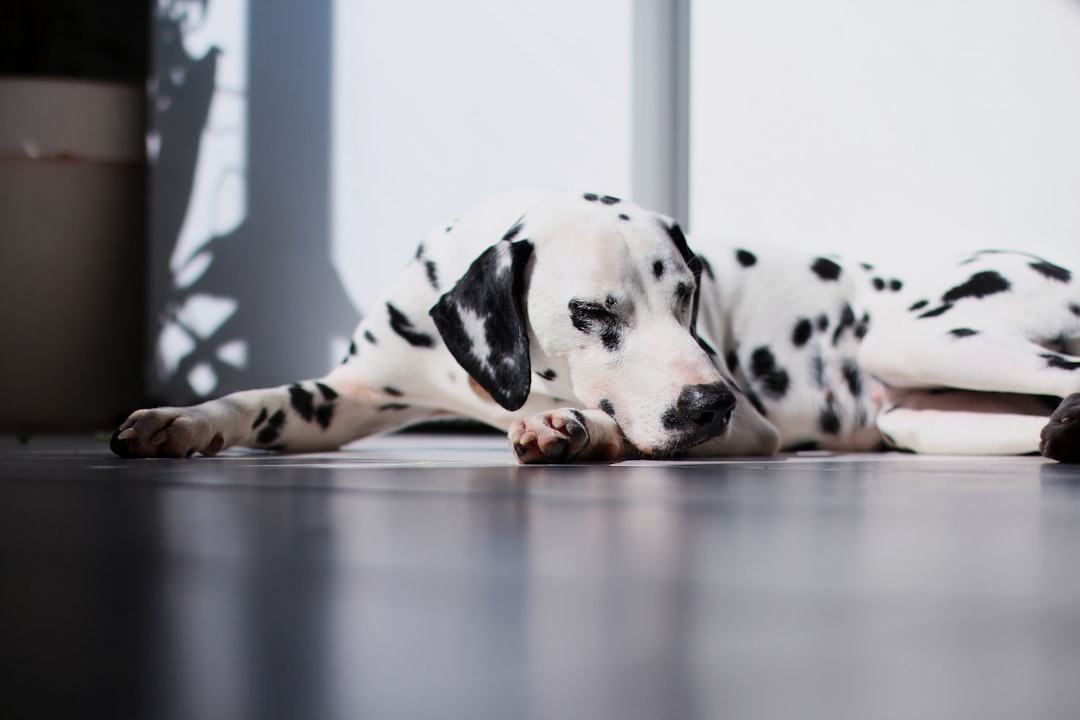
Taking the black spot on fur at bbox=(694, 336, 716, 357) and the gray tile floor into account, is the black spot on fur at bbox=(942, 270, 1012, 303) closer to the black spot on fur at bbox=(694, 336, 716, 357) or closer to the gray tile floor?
the black spot on fur at bbox=(694, 336, 716, 357)

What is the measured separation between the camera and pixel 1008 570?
2.64ft

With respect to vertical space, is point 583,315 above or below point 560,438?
above

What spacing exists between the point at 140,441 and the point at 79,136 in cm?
360

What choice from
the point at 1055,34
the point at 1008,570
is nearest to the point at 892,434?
the point at 1055,34

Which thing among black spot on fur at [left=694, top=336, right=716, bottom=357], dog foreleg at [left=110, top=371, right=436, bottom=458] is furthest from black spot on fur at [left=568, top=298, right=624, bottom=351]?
dog foreleg at [left=110, top=371, right=436, bottom=458]

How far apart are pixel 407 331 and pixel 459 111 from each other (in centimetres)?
182

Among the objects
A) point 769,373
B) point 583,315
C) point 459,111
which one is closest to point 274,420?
point 583,315

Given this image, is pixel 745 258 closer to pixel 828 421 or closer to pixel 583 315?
pixel 828 421

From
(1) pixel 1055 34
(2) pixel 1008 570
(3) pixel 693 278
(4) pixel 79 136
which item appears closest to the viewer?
(2) pixel 1008 570

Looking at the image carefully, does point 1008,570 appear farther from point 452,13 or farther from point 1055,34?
point 452,13

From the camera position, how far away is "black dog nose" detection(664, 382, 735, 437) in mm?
1987

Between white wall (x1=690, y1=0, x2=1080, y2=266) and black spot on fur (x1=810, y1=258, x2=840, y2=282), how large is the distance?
0.57 metres

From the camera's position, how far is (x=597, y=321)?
2.17 meters

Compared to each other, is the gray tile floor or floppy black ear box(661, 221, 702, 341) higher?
floppy black ear box(661, 221, 702, 341)
